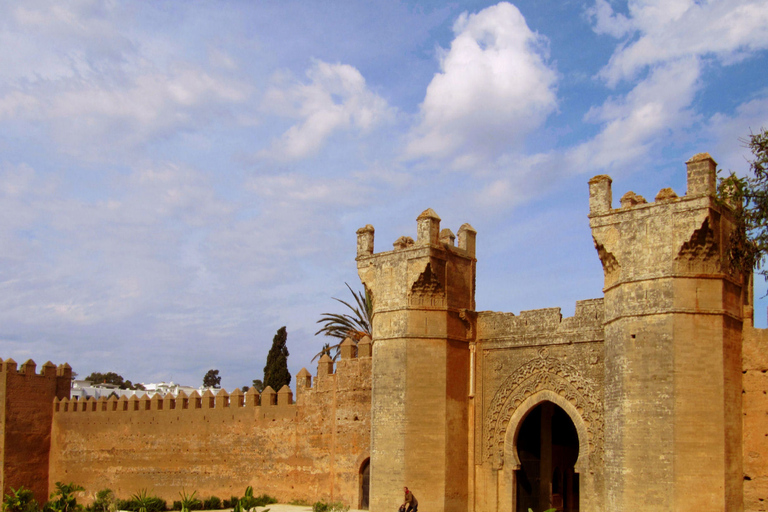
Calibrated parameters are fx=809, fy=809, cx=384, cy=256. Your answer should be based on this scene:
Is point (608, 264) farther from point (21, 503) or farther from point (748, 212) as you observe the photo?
point (21, 503)

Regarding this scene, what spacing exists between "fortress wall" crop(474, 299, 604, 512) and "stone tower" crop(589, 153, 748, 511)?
3.60ft

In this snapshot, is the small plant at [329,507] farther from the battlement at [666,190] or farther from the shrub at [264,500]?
the battlement at [666,190]

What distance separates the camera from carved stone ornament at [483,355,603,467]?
15.3m

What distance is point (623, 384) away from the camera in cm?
1398

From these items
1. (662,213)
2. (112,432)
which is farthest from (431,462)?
(112,432)

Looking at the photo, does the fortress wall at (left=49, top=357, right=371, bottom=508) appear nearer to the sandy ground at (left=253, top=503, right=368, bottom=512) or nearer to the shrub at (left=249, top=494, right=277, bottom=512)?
the shrub at (left=249, top=494, right=277, bottom=512)

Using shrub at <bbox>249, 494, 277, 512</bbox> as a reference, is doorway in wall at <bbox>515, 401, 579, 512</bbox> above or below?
above

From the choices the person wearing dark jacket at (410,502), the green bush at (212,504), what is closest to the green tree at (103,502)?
the green bush at (212,504)

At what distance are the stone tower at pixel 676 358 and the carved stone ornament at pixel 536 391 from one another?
1.01 meters

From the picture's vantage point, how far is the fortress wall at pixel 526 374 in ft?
51.0

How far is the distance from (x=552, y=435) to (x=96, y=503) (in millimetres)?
13421

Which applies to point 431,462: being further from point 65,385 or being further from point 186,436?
point 65,385

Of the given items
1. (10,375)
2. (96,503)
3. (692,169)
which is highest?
(692,169)

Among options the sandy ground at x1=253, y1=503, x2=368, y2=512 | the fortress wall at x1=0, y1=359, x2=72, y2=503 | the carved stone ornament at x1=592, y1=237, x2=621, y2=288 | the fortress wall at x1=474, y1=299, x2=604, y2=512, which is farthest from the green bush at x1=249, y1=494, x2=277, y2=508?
the fortress wall at x1=0, y1=359, x2=72, y2=503
